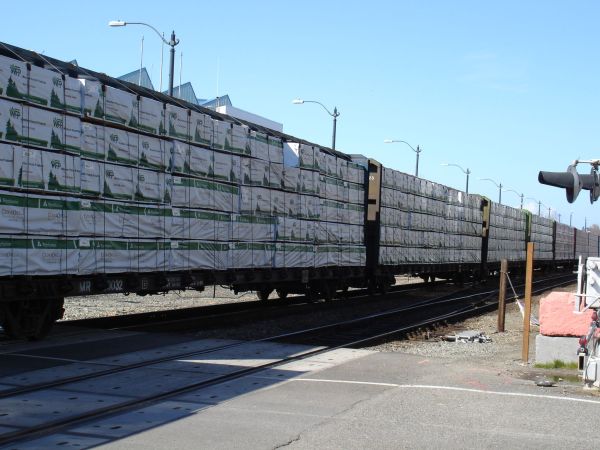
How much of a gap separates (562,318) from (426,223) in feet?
56.9

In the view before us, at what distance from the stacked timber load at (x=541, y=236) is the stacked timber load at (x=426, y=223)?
1404cm

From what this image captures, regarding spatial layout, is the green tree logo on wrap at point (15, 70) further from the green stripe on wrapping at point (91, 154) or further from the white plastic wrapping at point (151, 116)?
the white plastic wrapping at point (151, 116)

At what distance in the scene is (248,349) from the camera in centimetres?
1156

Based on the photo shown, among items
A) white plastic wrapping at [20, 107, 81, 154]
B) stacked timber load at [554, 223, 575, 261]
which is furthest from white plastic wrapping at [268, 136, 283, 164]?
stacked timber load at [554, 223, 575, 261]

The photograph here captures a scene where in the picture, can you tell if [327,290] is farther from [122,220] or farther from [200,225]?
[122,220]

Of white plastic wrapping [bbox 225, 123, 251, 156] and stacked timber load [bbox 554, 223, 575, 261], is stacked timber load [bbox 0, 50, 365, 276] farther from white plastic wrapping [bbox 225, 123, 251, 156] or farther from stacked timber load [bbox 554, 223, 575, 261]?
stacked timber load [bbox 554, 223, 575, 261]

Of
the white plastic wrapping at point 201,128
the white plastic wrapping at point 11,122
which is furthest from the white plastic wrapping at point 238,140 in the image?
the white plastic wrapping at point 11,122

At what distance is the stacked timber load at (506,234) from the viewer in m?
38.1

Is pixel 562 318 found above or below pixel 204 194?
below

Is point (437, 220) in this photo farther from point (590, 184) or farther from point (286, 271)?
point (590, 184)

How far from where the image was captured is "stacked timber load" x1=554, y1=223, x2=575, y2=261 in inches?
2249

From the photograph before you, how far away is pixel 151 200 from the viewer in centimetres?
1316

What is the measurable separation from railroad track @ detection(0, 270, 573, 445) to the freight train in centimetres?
245

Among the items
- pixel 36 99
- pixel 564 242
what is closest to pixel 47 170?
pixel 36 99
